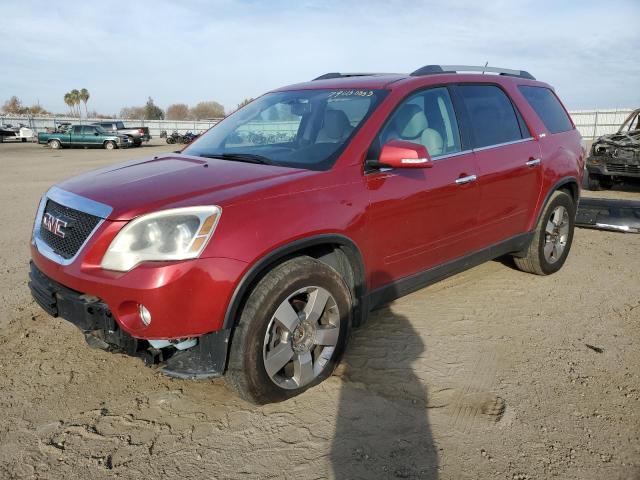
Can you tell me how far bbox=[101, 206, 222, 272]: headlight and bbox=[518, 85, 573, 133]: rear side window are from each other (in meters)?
3.65

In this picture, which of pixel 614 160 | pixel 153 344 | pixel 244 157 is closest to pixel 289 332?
pixel 153 344

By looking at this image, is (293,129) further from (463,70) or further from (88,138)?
(88,138)

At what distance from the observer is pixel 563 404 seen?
10.0 feet

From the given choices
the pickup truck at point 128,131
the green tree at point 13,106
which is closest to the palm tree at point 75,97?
the green tree at point 13,106

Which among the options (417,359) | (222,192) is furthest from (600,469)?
(222,192)

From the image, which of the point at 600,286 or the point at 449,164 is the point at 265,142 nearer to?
the point at 449,164

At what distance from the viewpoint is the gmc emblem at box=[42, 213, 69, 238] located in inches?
115

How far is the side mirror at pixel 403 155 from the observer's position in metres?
3.19

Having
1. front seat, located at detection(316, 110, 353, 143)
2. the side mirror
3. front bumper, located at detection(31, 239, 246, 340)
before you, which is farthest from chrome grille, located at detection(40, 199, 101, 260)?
the side mirror

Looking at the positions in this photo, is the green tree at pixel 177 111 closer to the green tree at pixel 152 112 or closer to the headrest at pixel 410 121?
the green tree at pixel 152 112

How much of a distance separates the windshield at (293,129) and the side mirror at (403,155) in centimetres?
29

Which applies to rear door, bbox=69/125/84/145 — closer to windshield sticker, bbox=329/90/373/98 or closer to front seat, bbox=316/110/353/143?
windshield sticker, bbox=329/90/373/98

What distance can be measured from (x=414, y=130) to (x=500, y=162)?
0.97 metres

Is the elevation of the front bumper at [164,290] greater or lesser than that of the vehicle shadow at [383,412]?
greater
